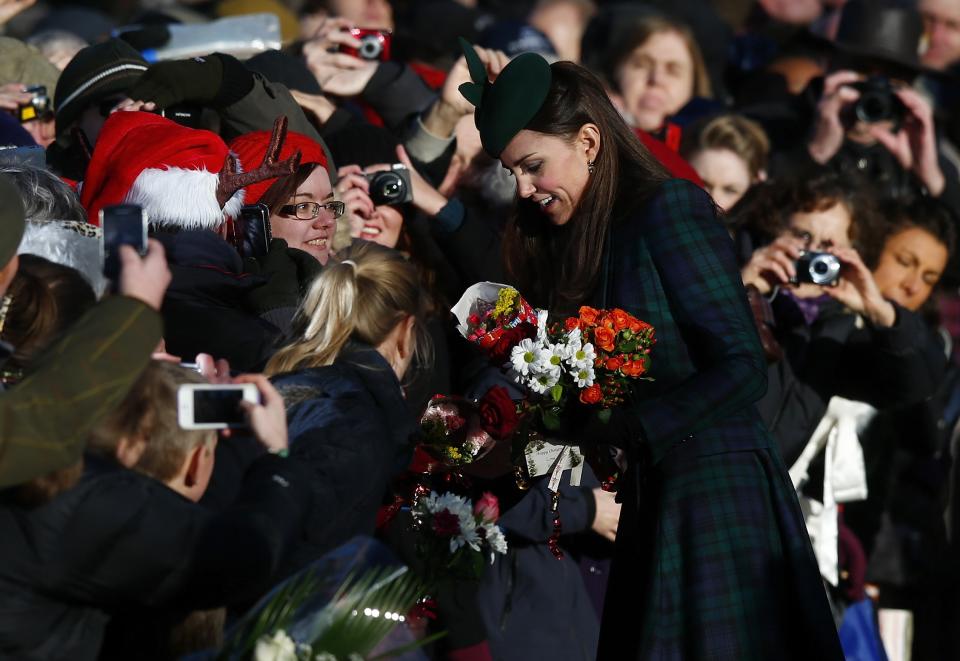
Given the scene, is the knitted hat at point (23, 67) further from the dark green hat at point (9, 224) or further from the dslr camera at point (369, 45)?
the dark green hat at point (9, 224)

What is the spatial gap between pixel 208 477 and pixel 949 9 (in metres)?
7.15

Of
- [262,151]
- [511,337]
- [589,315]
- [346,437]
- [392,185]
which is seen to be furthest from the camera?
[392,185]

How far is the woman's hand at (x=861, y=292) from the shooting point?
603cm

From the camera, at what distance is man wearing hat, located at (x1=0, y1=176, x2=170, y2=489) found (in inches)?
120

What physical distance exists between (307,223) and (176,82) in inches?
29.0

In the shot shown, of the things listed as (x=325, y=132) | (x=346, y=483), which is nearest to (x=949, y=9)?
(x=325, y=132)

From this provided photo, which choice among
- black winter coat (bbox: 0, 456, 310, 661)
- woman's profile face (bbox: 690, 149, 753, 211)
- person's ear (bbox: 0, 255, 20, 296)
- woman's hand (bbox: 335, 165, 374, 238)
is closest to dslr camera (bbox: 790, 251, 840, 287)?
woman's profile face (bbox: 690, 149, 753, 211)

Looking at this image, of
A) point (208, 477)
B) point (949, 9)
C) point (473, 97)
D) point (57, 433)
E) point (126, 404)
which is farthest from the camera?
point (949, 9)

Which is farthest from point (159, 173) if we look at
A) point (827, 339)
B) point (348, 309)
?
point (827, 339)

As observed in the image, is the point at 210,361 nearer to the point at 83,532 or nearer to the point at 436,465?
the point at 83,532

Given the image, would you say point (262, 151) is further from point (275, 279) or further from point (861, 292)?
point (861, 292)

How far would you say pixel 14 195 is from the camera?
140 inches

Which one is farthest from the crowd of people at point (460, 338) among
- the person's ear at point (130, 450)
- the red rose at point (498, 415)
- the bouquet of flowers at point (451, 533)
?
the red rose at point (498, 415)

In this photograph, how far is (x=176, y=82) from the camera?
5473 millimetres
